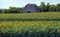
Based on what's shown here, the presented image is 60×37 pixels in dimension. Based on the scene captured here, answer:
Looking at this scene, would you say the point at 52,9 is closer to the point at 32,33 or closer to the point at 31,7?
the point at 31,7

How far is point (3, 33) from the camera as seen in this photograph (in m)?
10.2

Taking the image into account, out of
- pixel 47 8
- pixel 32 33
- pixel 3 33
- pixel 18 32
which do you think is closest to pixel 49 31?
pixel 32 33

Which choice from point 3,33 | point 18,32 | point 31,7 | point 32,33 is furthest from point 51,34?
point 31,7

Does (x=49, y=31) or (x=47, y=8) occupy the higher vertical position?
(x=49, y=31)

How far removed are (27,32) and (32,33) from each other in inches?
9.6

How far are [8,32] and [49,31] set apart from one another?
192cm

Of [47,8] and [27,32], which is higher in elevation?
[27,32]

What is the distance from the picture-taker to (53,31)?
33.4 feet

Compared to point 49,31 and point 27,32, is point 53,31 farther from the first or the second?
point 27,32

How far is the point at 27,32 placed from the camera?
399 inches

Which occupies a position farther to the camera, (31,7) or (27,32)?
(31,7)

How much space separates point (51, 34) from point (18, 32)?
1.53 m

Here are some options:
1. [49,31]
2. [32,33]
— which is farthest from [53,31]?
[32,33]

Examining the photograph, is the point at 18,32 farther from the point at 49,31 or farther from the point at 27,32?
the point at 49,31
